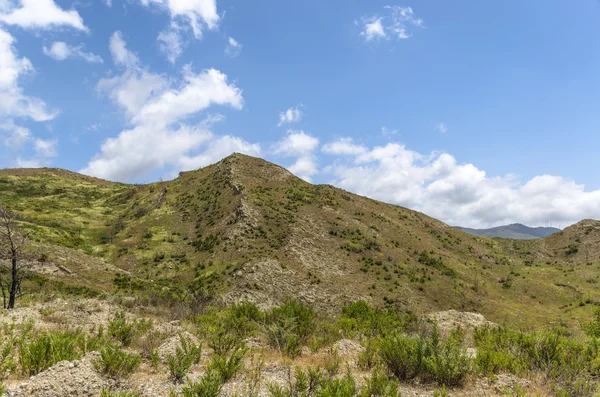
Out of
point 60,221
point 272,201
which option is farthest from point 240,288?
point 60,221

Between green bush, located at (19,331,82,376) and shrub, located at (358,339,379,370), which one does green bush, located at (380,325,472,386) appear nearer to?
shrub, located at (358,339,379,370)

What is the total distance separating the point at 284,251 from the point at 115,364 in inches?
1452

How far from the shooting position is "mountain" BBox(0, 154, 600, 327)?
37406 mm

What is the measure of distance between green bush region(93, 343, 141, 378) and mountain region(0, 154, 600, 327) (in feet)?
52.4

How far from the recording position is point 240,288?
114 feet

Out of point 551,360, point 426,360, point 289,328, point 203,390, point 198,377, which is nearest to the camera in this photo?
point 203,390

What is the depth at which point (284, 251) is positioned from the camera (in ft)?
146

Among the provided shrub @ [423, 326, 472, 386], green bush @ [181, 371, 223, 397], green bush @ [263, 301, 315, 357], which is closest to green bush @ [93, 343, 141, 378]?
green bush @ [181, 371, 223, 397]

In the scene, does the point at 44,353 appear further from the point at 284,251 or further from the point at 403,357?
the point at 284,251

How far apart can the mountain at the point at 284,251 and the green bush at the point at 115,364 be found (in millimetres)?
15966

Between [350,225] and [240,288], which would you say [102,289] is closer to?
[240,288]

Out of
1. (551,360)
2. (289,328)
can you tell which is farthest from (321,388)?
(551,360)

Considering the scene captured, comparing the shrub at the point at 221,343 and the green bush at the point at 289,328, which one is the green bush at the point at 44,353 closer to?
the shrub at the point at 221,343

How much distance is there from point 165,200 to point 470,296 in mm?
53947
